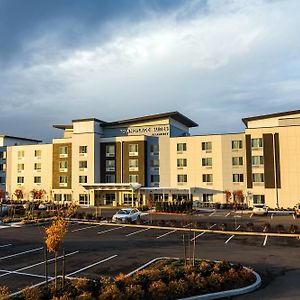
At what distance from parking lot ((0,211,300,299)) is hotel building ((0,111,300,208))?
81.2 feet

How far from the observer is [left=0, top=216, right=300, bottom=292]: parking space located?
1586 centimetres

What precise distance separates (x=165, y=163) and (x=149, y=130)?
6.49 metres

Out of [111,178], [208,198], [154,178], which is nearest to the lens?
[208,198]

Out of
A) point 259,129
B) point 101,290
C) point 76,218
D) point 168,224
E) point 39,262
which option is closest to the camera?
point 101,290

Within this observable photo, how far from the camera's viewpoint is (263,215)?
4284cm

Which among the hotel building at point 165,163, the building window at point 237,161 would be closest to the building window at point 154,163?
the hotel building at point 165,163

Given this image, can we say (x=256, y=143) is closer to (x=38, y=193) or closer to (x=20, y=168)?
(x=38, y=193)

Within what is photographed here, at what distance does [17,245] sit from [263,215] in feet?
96.1

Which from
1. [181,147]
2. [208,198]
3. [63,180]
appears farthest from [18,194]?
[208,198]

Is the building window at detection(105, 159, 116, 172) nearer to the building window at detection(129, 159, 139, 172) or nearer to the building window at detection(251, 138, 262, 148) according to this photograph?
the building window at detection(129, 159, 139, 172)

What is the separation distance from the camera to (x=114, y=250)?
20531 millimetres

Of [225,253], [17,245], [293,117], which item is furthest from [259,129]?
[17,245]

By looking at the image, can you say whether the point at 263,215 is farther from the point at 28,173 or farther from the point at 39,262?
the point at 28,173

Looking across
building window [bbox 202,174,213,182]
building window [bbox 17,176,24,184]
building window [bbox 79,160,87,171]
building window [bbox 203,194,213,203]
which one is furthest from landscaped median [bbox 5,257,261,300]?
building window [bbox 17,176,24,184]
